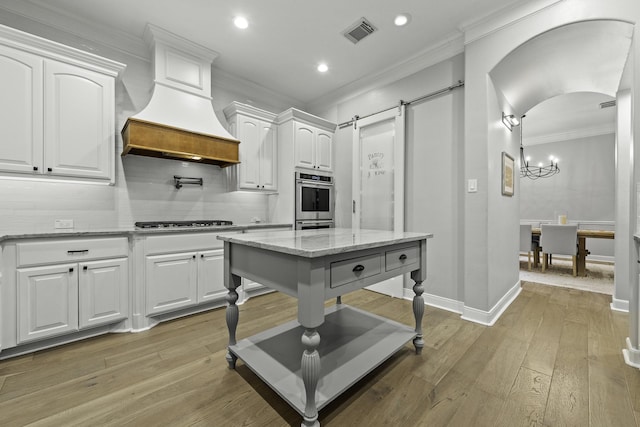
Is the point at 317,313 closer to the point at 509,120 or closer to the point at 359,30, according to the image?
the point at 359,30

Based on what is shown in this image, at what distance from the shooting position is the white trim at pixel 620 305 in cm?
289

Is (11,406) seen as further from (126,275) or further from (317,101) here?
(317,101)

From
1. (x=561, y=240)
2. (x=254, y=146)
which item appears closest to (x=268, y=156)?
(x=254, y=146)

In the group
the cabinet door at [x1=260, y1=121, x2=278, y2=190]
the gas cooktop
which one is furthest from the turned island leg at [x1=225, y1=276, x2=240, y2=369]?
the cabinet door at [x1=260, y1=121, x2=278, y2=190]

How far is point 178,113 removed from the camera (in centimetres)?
289

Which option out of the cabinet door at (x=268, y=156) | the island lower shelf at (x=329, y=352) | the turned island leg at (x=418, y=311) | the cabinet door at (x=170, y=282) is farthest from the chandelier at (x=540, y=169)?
the cabinet door at (x=170, y=282)

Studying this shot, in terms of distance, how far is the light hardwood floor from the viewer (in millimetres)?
1399

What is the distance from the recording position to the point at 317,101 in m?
4.56

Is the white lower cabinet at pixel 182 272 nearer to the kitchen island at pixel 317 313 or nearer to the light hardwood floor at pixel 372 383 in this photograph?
the light hardwood floor at pixel 372 383

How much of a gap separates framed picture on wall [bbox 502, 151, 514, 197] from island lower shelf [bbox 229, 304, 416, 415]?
1.99 m

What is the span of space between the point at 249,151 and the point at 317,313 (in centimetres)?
290

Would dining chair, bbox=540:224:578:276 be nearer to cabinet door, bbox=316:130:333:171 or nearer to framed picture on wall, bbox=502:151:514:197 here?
framed picture on wall, bbox=502:151:514:197

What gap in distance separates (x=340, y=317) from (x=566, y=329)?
210 cm

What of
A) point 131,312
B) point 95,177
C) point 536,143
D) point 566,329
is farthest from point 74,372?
point 536,143
